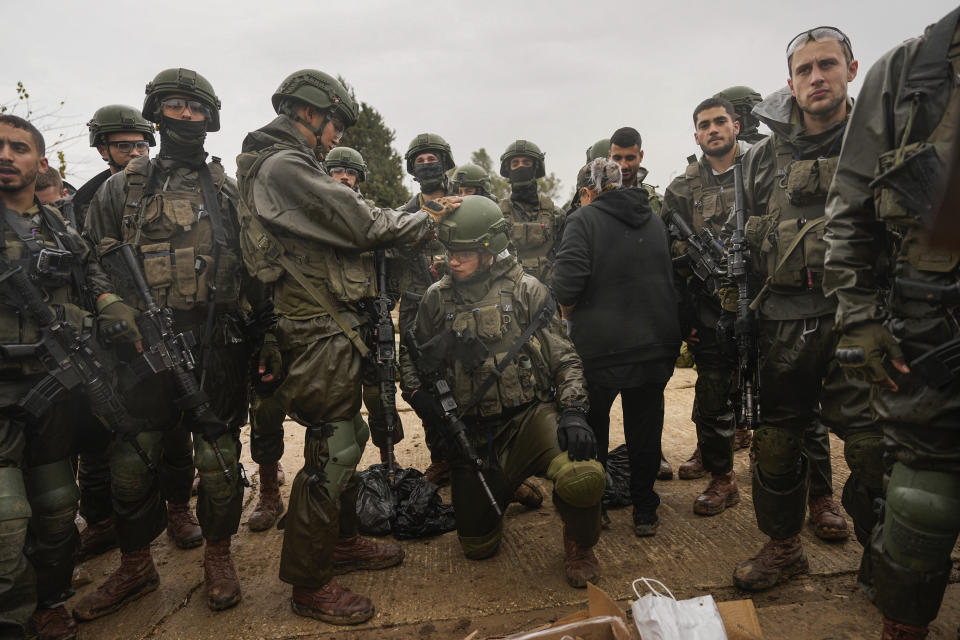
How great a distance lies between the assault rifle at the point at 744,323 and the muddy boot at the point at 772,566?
0.65 meters

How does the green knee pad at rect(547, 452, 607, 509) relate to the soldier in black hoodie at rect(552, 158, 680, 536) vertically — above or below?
below

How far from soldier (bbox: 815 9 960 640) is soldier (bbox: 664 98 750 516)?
1.67 meters

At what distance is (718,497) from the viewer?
3.92 meters

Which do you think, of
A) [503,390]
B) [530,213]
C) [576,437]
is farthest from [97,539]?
[530,213]

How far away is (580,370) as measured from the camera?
341 centimetres

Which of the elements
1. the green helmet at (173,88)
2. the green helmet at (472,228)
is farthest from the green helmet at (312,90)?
the green helmet at (472,228)

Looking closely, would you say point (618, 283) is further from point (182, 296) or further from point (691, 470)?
point (182, 296)

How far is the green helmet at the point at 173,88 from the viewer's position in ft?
11.3

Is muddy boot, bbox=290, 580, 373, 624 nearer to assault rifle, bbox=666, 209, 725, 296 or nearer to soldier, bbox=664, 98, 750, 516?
soldier, bbox=664, 98, 750, 516

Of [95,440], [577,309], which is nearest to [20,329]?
[95,440]

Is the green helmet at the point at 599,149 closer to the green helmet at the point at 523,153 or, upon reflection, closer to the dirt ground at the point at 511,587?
the green helmet at the point at 523,153

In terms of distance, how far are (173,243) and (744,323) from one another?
11.0 feet

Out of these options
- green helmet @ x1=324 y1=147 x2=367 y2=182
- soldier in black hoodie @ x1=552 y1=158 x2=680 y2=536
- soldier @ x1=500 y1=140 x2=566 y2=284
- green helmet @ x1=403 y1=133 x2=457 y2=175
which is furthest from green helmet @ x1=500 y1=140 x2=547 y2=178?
soldier in black hoodie @ x1=552 y1=158 x2=680 y2=536

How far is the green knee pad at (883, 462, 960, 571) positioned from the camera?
208 cm
